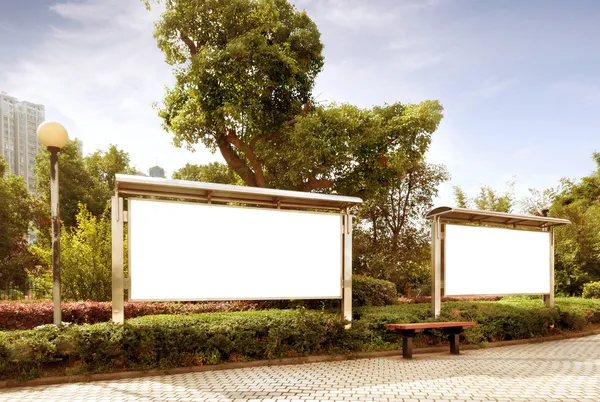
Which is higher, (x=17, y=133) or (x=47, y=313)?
(x=17, y=133)

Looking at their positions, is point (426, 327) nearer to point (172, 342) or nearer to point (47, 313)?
point (172, 342)

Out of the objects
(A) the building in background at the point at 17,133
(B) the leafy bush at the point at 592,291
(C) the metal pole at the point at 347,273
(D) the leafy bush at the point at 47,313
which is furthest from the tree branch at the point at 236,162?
(A) the building in background at the point at 17,133

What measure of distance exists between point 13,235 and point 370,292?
25.3 metres

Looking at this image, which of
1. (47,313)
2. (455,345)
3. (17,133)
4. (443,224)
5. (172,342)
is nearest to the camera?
(172,342)

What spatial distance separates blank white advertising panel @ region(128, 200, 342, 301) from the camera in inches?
276

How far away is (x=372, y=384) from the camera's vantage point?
19.2ft

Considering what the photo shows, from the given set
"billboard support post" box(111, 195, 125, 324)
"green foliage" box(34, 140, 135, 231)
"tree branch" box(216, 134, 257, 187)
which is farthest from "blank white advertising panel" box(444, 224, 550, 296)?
"green foliage" box(34, 140, 135, 231)

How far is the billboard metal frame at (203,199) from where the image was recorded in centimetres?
668

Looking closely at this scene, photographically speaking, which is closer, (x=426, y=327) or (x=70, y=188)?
(x=426, y=327)

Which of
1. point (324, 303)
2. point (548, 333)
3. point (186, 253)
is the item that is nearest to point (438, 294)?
point (324, 303)

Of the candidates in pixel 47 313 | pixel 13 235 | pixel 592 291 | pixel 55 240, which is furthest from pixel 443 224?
pixel 13 235

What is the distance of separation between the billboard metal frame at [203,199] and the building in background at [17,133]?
63.1 meters

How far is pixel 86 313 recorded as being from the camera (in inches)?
363

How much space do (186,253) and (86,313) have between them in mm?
3773
